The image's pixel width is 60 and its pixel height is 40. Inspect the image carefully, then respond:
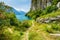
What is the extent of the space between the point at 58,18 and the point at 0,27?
1688 cm

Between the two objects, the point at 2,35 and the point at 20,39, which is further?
the point at 20,39

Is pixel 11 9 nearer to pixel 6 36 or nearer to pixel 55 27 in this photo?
pixel 6 36

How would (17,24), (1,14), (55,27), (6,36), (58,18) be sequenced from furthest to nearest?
(58,18)
(17,24)
(55,27)
(6,36)
(1,14)

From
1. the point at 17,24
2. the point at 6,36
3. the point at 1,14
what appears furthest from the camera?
the point at 17,24

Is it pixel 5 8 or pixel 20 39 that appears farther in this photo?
pixel 20 39

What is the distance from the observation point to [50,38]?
1964 centimetres

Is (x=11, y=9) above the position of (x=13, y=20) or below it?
above

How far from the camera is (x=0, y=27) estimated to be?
18.4 metres

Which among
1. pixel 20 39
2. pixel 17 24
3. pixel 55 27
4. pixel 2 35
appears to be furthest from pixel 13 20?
pixel 2 35

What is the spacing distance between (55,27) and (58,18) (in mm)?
8243

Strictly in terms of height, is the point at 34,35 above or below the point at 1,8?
below

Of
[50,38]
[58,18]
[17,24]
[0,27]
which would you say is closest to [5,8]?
[0,27]

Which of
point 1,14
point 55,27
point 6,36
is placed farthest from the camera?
point 55,27

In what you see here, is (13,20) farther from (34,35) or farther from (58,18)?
(34,35)
